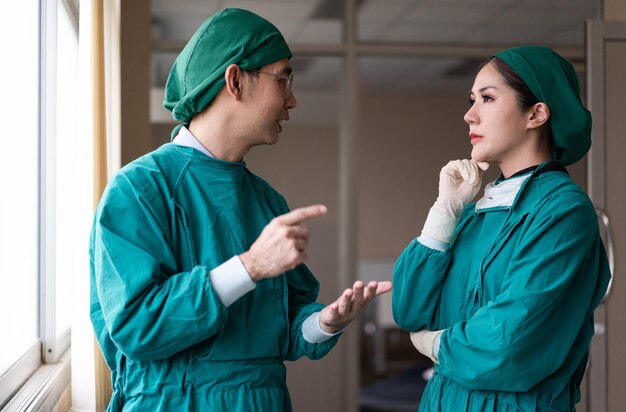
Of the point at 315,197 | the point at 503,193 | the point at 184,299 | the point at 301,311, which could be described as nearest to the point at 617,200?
the point at 315,197

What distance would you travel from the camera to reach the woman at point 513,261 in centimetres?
155

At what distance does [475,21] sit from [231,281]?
319 centimetres

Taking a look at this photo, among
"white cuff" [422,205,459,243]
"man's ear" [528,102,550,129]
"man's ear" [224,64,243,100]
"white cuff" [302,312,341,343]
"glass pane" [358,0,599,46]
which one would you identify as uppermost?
"glass pane" [358,0,599,46]

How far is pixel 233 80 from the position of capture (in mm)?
1543

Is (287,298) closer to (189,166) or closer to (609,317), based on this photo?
(189,166)

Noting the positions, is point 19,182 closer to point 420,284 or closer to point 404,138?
point 420,284

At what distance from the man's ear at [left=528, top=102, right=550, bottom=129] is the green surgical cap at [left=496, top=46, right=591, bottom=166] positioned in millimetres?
11

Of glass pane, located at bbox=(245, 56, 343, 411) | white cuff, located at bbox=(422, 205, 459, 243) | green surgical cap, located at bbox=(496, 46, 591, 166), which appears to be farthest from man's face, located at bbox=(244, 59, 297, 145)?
glass pane, located at bbox=(245, 56, 343, 411)

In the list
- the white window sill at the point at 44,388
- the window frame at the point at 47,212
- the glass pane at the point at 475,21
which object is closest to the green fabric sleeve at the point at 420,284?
the white window sill at the point at 44,388

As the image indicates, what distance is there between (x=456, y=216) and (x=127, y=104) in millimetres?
2445

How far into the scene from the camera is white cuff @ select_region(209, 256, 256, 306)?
52.2 inches

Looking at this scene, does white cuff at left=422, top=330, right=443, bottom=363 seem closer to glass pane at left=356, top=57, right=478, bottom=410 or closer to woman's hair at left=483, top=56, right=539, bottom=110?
woman's hair at left=483, top=56, right=539, bottom=110

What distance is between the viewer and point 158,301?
4.31 ft

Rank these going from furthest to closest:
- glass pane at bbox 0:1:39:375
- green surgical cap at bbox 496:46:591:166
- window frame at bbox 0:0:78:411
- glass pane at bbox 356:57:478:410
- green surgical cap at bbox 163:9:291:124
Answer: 1. glass pane at bbox 356:57:478:410
2. window frame at bbox 0:0:78:411
3. glass pane at bbox 0:1:39:375
4. green surgical cap at bbox 496:46:591:166
5. green surgical cap at bbox 163:9:291:124
